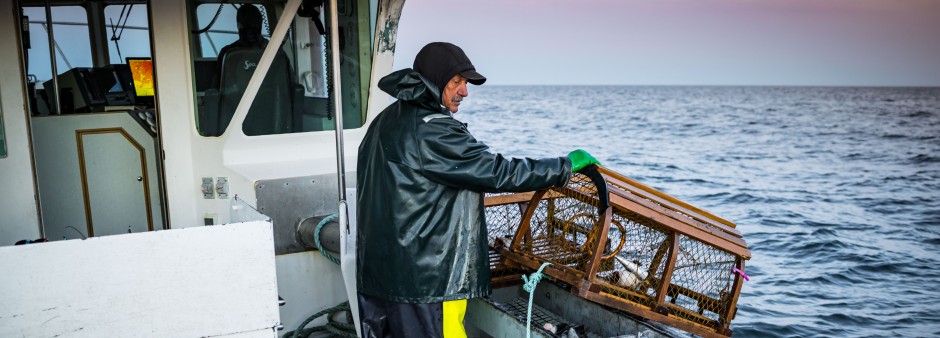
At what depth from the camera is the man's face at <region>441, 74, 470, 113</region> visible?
11.3ft

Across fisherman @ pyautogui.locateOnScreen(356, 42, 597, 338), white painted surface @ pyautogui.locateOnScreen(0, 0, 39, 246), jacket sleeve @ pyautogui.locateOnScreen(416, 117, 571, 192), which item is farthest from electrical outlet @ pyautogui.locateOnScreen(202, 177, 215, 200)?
jacket sleeve @ pyautogui.locateOnScreen(416, 117, 571, 192)

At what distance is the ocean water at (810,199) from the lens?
1050cm

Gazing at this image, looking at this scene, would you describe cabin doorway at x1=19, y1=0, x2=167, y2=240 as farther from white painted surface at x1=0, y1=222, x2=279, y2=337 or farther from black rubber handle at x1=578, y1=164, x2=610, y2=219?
black rubber handle at x1=578, y1=164, x2=610, y2=219

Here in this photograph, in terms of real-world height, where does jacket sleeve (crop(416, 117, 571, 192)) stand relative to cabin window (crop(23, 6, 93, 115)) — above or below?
below

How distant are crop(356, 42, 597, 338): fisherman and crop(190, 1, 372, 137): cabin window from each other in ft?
4.58

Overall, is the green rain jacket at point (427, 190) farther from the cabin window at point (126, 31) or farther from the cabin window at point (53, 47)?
the cabin window at point (126, 31)

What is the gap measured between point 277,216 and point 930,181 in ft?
71.8

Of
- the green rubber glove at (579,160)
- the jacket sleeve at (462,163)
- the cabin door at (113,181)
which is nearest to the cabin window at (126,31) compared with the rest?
the cabin door at (113,181)

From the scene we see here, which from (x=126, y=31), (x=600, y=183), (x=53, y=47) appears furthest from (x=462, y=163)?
(x=126, y=31)

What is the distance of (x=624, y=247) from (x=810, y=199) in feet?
51.1

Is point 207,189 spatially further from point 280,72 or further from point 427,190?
point 427,190

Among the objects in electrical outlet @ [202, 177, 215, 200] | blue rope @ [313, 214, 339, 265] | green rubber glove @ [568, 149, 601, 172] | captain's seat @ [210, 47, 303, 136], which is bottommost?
blue rope @ [313, 214, 339, 265]

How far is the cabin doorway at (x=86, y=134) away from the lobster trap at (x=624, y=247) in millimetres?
2225

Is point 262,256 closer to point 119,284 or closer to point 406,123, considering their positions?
point 119,284
